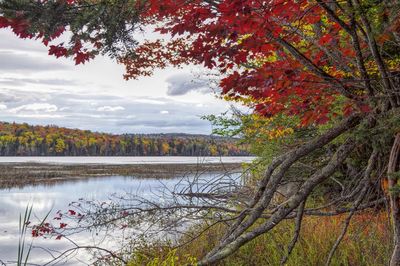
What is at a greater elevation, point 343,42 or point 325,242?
point 343,42

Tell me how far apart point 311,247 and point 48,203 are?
1739cm

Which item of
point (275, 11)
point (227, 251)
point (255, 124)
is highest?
point (275, 11)

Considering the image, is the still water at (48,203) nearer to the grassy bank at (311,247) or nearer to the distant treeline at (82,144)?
the grassy bank at (311,247)

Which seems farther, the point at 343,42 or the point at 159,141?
the point at 159,141

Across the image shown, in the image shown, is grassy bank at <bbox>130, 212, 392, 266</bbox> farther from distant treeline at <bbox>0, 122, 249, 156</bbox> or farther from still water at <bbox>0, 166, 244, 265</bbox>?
distant treeline at <bbox>0, 122, 249, 156</bbox>

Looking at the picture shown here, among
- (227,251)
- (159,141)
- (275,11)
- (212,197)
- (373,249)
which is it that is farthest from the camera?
(159,141)

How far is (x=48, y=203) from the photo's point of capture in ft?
74.7

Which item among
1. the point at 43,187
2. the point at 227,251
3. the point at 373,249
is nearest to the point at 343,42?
the point at 227,251

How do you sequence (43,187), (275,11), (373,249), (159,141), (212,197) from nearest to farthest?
(275,11) < (212,197) < (373,249) < (43,187) < (159,141)

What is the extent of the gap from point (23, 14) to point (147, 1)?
1.33 metres

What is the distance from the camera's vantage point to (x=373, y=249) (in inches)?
287

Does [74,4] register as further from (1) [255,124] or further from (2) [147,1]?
(1) [255,124]

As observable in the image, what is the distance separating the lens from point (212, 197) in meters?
6.42

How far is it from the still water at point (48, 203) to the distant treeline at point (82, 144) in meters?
73.7
